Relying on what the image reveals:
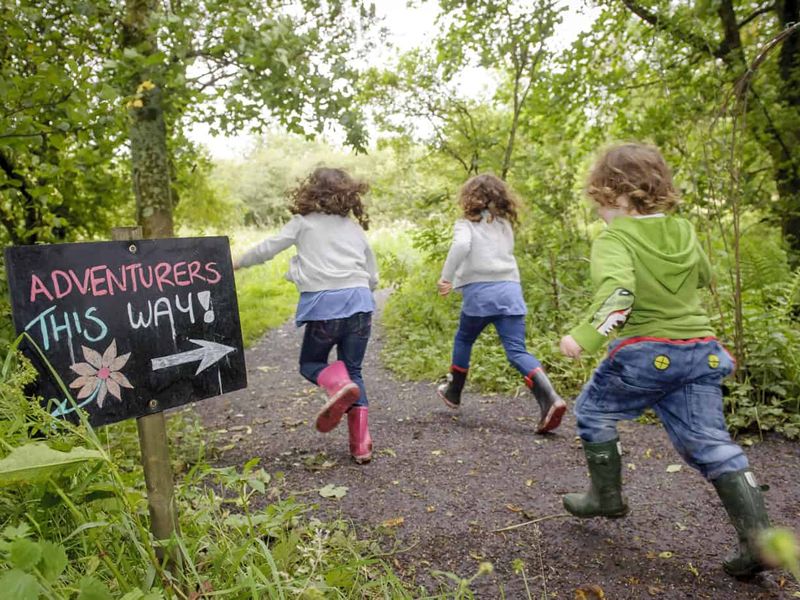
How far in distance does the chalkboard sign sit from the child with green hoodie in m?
1.24

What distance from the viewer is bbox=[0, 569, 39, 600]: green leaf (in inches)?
44.3

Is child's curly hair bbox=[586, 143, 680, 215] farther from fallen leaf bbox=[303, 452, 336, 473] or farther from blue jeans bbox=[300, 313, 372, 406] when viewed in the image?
fallen leaf bbox=[303, 452, 336, 473]

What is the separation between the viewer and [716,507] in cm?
266

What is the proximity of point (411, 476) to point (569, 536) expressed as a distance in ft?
3.20

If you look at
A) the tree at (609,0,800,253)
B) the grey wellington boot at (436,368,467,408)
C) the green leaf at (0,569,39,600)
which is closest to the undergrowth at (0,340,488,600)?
the green leaf at (0,569,39,600)

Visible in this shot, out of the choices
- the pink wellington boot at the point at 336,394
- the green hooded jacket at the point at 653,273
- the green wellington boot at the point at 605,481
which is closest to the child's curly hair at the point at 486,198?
the pink wellington boot at the point at 336,394

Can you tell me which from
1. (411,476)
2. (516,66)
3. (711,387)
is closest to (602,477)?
(711,387)

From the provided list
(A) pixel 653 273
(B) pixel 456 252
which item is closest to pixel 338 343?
(B) pixel 456 252

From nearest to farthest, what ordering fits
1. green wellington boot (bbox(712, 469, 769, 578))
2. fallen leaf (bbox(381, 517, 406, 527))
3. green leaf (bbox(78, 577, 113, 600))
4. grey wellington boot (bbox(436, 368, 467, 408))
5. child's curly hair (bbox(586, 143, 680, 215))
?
green leaf (bbox(78, 577, 113, 600))
green wellington boot (bbox(712, 469, 769, 578))
child's curly hair (bbox(586, 143, 680, 215))
fallen leaf (bbox(381, 517, 406, 527))
grey wellington boot (bbox(436, 368, 467, 408))

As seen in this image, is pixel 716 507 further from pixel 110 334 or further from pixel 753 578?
pixel 110 334

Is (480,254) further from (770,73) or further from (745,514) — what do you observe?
(770,73)

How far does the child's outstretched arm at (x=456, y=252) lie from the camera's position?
3.90 metres

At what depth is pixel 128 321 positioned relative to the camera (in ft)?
5.46

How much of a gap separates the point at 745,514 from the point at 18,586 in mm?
2226
